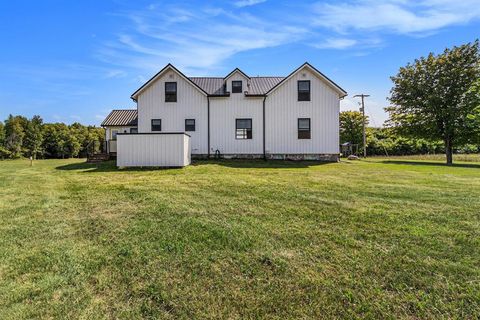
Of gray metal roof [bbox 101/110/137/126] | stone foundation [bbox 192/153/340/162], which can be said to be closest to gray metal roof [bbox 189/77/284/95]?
stone foundation [bbox 192/153/340/162]

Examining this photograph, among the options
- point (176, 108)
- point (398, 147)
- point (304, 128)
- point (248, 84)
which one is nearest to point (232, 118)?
point (248, 84)

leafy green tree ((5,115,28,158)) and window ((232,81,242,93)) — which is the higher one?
window ((232,81,242,93))

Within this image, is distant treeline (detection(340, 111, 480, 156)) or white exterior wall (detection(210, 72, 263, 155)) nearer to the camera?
white exterior wall (detection(210, 72, 263, 155))

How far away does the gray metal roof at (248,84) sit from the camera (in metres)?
19.9

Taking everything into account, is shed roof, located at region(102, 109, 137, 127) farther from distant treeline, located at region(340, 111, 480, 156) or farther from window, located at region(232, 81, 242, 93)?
distant treeline, located at region(340, 111, 480, 156)

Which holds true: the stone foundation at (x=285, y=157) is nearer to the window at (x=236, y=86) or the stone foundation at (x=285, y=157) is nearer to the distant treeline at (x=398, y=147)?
the window at (x=236, y=86)

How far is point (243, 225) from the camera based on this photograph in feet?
16.1

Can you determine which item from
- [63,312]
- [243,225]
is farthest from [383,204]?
[63,312]

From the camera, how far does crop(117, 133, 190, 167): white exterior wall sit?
14.2 meters

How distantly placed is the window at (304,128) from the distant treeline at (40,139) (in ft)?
98.6

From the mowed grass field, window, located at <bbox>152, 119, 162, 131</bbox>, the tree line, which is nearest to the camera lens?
the mowed grass field

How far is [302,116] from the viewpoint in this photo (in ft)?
62.9

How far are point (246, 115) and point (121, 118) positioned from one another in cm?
1126

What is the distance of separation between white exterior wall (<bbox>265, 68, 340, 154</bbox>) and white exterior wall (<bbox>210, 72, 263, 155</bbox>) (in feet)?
2.03
